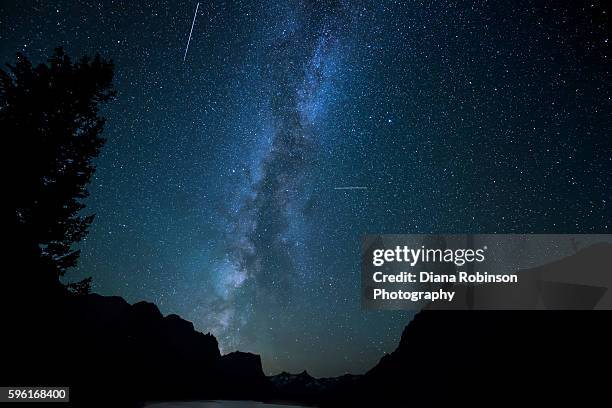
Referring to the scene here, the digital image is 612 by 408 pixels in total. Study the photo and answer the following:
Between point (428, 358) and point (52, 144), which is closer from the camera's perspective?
point (52, 144)

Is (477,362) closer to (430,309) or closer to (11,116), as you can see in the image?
(430,309)

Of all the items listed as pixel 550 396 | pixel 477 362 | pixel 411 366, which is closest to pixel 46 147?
pixel 550 396

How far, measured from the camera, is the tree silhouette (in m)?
14.2

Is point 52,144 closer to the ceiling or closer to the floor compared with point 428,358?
closer to the ceiling

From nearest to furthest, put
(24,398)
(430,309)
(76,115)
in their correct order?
1. (24,398)
2. (76,115)
3. (430,309)

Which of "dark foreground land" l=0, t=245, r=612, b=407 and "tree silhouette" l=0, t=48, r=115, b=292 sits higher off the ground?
"tree silhouette" l=0, t=48, r=115, b=292

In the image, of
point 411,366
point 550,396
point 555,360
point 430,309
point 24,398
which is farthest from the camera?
point 430,309

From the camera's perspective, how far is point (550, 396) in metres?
85.1

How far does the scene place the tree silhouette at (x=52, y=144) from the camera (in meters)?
14.2

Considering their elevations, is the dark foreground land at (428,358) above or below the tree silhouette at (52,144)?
below

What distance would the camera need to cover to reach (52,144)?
15.3 meters

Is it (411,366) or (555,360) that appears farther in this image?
(411,366)

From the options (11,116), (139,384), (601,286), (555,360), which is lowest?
(139,384)

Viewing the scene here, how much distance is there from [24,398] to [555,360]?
361 feet
